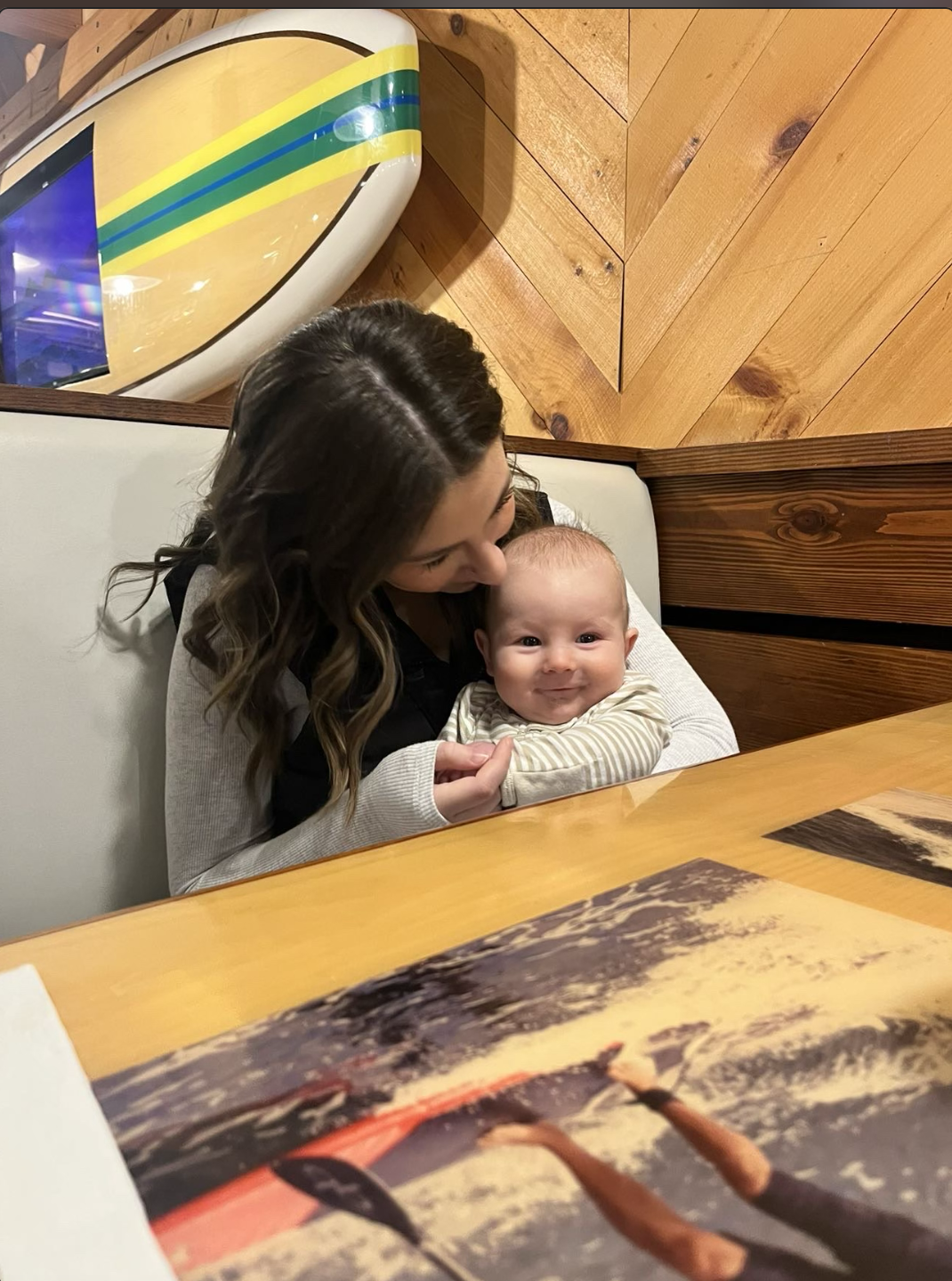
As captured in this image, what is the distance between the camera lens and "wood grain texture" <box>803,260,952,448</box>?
4.14 feet

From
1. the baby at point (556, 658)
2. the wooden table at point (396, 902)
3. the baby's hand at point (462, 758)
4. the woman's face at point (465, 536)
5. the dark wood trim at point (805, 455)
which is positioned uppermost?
the dark wood trim at point (805, 455)

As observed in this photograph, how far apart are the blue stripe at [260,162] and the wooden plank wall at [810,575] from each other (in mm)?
914

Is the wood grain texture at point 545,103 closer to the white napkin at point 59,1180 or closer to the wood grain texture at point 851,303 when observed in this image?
the wood grain texture at point 851,303

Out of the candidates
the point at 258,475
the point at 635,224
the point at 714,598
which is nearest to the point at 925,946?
the point at 258,475

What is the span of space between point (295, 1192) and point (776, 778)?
49cm

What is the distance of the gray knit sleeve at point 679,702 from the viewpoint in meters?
1.02

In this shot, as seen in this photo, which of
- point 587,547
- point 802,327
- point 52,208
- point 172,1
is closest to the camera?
point 172,1

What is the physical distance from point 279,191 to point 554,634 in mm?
1369

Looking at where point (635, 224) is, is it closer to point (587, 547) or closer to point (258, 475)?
point (587, 547)

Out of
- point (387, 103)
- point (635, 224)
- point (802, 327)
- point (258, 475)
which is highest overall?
point (387, 103)

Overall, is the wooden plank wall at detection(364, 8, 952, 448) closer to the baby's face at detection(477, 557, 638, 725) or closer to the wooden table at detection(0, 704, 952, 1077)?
the baby's face at detection(477, 557, 638, 725)

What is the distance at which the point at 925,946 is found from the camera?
0.41m

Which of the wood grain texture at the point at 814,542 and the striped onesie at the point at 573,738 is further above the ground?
the wood grain texture at the point at 814,542

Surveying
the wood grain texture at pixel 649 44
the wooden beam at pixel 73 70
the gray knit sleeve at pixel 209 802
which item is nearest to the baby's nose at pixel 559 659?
the gray knit sleeve at pixel 209 802
